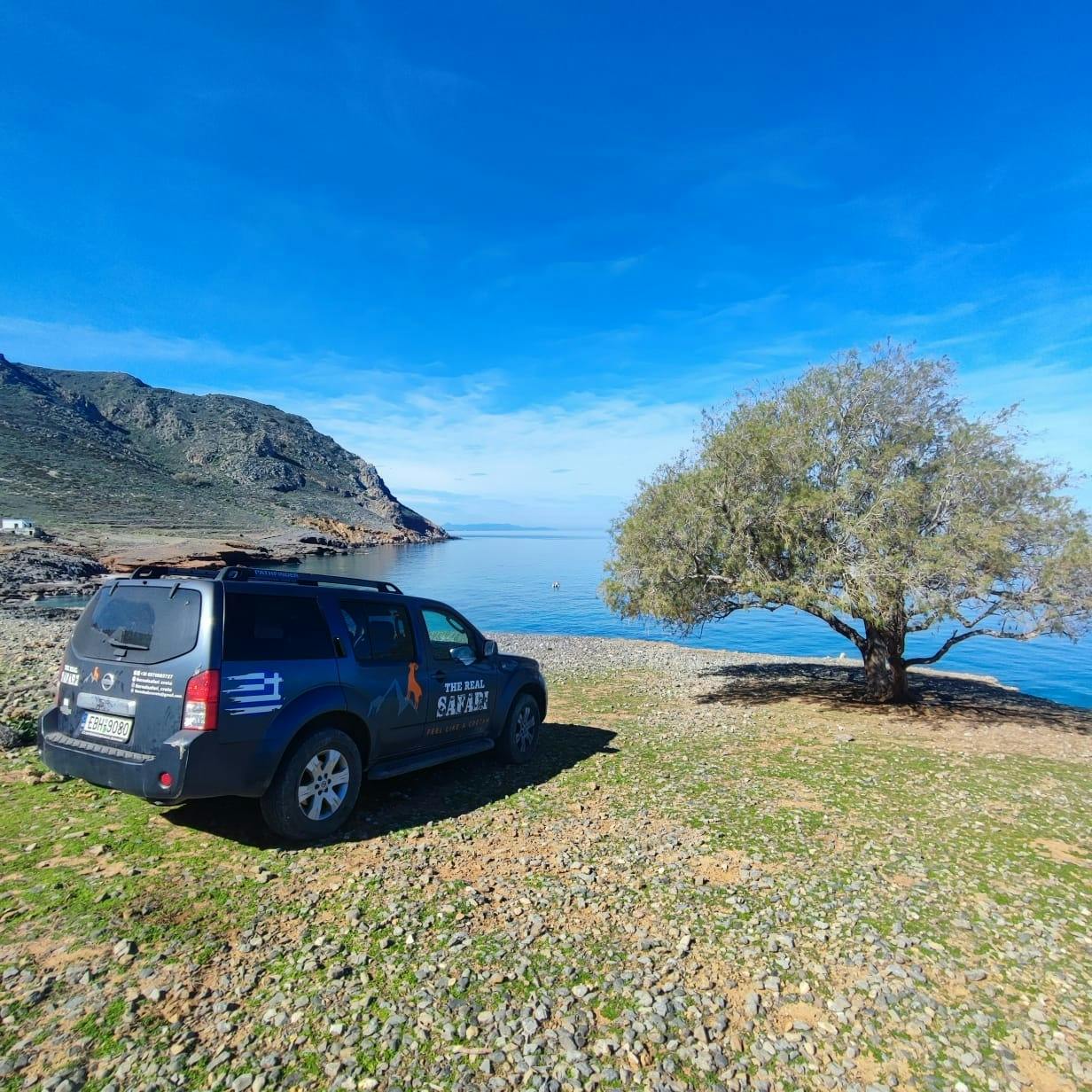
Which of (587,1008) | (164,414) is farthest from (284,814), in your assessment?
(164,414)

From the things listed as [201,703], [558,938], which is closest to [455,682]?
[201,703]

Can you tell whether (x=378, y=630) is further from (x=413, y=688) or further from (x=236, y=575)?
(x=236, y=575)

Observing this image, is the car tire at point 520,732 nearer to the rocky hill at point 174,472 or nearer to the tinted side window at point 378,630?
the tinted side window at point 378,630

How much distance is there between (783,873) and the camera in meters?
5.66

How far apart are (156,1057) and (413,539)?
155 meters

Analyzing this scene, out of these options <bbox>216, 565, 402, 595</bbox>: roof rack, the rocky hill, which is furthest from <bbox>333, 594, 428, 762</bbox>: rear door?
the rocky hill

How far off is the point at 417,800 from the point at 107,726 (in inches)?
127

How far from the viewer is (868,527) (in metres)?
12.1

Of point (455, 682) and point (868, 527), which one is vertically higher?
point (868, 527)

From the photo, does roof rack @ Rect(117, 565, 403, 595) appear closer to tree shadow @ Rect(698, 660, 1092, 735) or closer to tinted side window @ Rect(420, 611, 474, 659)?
tinted side window @ Rect(420, 611, 474, 659)

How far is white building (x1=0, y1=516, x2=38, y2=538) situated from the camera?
173 ft

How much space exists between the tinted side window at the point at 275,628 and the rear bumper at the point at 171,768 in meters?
0.77

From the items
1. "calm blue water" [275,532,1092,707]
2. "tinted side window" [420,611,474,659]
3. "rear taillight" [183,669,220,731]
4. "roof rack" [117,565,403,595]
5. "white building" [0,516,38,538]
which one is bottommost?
"calm blue water" [275,532,1092,707]

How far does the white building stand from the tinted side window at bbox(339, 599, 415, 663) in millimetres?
61083
